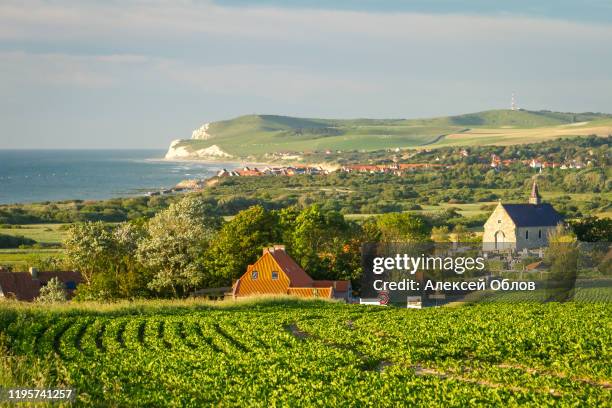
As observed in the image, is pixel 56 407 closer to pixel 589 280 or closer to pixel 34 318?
pixel 34 318

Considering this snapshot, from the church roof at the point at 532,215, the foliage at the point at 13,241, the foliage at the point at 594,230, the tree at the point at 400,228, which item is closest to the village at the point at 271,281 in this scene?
the tree at the point at 400,228

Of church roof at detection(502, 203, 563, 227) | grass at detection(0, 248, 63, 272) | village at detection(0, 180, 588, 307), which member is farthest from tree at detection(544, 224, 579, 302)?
church roof at detection(502, 203, 563, 227)

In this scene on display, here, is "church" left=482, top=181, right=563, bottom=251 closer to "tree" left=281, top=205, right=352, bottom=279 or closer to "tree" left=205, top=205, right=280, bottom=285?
"tree" left=281, top=205, right=352, bottom=279

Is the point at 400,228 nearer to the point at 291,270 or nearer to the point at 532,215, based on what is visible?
the point at 291,270

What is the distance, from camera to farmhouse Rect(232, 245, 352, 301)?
47344 millimetres

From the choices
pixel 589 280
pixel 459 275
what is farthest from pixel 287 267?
pixel 589 280

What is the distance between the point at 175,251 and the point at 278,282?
6277 millimetres

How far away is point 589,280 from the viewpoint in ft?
120

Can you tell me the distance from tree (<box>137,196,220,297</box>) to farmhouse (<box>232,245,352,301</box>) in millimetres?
2828

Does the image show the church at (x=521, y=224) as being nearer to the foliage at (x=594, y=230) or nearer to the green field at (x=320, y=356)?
the foliage at (x=594, y=230)

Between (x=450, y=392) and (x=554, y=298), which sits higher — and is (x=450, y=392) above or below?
above

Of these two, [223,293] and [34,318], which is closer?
[34,318]

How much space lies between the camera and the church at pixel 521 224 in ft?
255

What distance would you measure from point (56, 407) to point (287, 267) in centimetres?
3461
